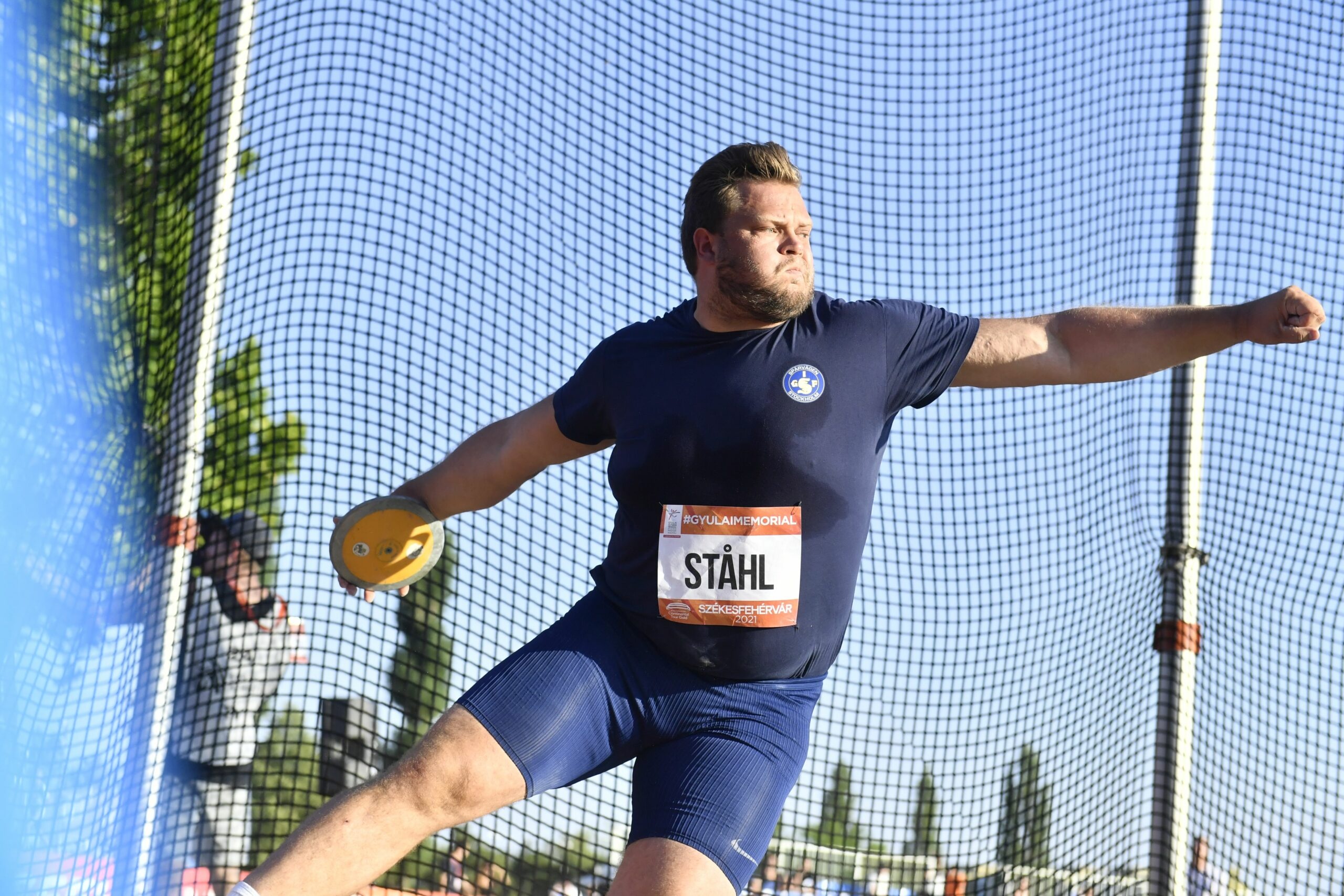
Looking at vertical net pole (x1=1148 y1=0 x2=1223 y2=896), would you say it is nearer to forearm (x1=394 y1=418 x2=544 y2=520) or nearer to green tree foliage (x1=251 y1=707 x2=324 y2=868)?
forearm (x1=394 y1=418 x2=544 y2=520)

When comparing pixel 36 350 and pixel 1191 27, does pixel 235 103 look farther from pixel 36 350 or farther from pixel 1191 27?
pixel 1191 27

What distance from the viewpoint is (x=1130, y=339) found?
2861 mm

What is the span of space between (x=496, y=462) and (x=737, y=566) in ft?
2.71

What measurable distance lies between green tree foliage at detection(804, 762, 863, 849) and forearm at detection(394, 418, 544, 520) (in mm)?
3743

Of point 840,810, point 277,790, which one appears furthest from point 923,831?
point 277,790

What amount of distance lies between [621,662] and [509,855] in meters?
3.23

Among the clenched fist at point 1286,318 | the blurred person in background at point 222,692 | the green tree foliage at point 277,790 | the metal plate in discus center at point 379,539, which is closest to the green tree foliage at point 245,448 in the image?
the blurred person in background at point 222,692

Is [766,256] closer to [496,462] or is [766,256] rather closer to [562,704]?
[496,462]

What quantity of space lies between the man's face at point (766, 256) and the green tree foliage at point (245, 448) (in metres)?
3.59

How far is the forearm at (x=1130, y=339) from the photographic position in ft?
9.32

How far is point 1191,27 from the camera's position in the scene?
5.11 metres

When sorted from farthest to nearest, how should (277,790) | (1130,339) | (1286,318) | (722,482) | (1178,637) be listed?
(277,790) → (1178,637) → (1130,339) → (1286,318) → (722,482)

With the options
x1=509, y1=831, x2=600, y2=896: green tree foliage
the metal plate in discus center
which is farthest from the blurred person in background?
the metal plate in discus center

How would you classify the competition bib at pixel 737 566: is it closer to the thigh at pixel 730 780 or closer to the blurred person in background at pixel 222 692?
the thigh at pixel 730 780
